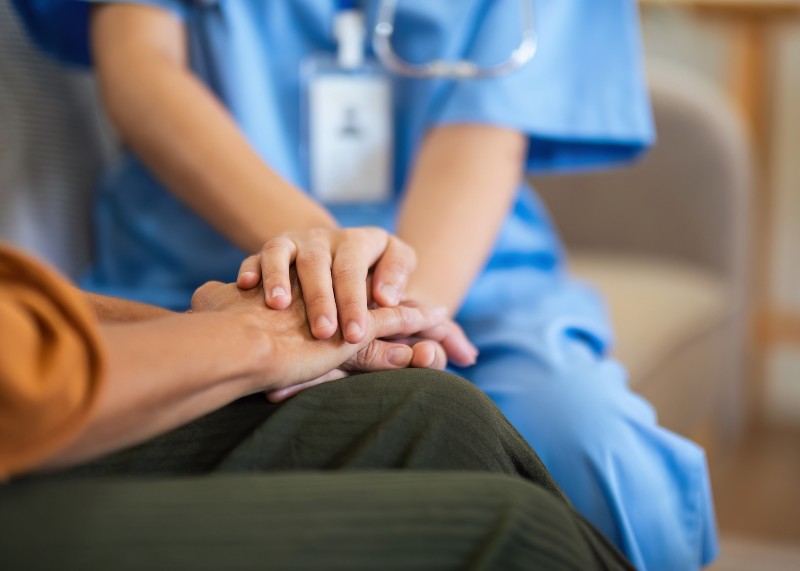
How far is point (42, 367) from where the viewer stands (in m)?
0.40

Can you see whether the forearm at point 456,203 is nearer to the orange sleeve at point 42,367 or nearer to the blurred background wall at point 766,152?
the orange sleeve at point 42,367

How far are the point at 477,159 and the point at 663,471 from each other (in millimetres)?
293

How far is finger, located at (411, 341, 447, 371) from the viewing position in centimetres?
63

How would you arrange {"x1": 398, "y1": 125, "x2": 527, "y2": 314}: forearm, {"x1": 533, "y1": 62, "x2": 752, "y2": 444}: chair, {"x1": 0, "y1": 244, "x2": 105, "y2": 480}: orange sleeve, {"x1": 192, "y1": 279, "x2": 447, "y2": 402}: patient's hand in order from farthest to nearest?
{"x1": 533, "y1": 62, "x2": 752, "y2": 444}: chair < {"x1": 398, "y1": 125, "x2": 527, "y2": 314}: forearm < {"x1": 192, "y1": 279, "x2": 447, "y2": 402}: patient's hand < {"x1": 0, "y1": 244, "x2": 105, "y2": 480}: orange sleeve

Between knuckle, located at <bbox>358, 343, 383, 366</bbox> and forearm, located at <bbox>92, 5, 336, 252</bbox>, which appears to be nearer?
knuckle, located at <bbox>358, 343, 383, 366</bbox>

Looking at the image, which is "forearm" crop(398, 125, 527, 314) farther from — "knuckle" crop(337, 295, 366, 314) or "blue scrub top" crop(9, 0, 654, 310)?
"knuckle" crop(337, 295, 366, 314)

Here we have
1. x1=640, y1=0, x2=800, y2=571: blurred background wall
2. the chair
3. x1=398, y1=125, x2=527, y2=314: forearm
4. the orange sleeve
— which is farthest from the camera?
x1=640, y1=0, x2=800, y2=571: blurred background wall

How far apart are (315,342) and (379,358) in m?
0.06

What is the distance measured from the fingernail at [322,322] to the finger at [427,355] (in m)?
0.08

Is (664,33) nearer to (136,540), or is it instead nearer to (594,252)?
(594,252)

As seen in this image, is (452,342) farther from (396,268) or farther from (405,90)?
(405,90)

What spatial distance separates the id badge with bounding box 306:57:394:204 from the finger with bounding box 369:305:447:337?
252mm

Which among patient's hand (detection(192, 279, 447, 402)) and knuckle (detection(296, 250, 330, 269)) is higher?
knuckle (detection(296, 250, 330, 269))

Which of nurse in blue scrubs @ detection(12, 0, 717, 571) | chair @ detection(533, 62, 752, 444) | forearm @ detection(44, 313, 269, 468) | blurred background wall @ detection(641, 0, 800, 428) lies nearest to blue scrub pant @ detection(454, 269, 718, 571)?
nurse in blue scrubs @ detection(12, 0, 717, 571)
